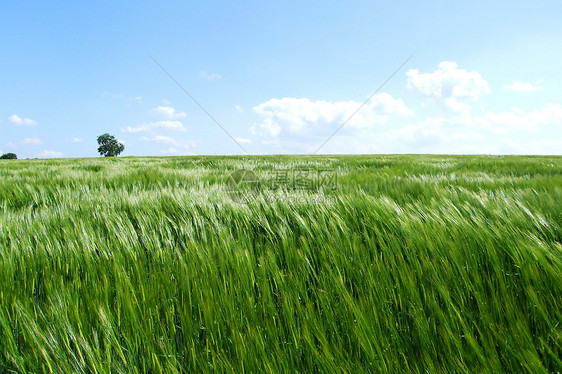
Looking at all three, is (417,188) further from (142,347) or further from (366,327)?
(142,347)

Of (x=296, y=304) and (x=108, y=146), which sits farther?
(x=108, y=146)

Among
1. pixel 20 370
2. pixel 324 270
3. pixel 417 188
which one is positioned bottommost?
pixel 20 370

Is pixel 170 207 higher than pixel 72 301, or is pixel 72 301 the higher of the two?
pixel 170 207

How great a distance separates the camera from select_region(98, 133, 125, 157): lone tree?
226 ft

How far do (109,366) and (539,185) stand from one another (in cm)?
→ 349

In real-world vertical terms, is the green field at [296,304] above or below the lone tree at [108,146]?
below

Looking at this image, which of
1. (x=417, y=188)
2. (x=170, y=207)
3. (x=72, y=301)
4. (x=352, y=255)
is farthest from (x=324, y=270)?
(x=417, y=188)

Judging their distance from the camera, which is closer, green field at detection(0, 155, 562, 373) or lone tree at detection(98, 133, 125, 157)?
green field at detection(0, 155, 562, 373)

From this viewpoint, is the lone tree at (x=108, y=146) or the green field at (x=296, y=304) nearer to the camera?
the green field at (x=296, y=304)

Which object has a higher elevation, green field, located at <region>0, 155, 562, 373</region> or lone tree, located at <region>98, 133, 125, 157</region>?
lone tree, located at <region>98, 133, 125, 157</region>

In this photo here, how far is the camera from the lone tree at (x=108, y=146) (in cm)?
6894

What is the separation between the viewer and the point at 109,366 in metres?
0.58

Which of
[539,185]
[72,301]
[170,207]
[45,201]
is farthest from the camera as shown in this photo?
[539,185]

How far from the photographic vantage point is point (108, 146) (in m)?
68.9
